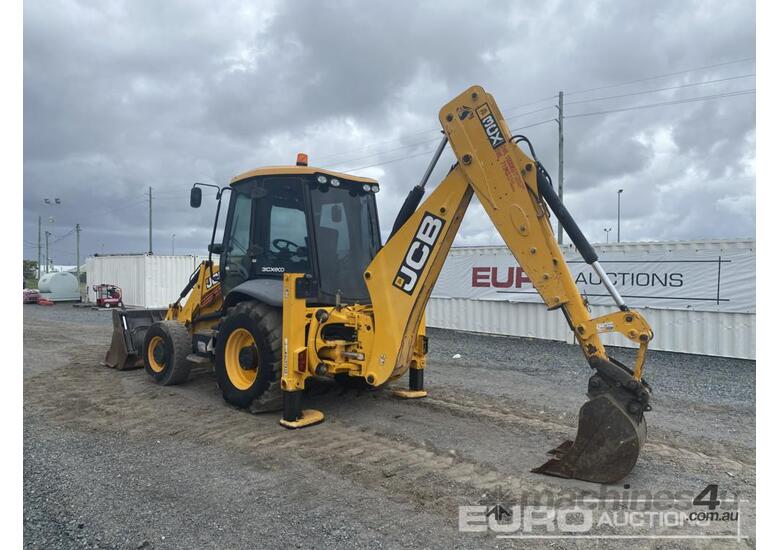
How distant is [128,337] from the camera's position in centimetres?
855

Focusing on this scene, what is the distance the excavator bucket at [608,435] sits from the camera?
12.9 feet

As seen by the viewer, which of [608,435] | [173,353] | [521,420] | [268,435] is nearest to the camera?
[608,435]

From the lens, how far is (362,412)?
6016 millimetres

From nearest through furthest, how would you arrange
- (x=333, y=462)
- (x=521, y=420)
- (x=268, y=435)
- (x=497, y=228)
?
(x=333, y=462) → (x=497, y=228) → (x=268, y=435) → (x=521, y=420)

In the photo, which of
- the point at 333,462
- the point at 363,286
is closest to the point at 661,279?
the point at 363,286

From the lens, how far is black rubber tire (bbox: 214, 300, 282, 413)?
5691 millimetres

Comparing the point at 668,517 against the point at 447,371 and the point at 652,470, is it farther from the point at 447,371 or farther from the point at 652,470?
the point at 447,371

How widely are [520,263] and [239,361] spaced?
359 cm

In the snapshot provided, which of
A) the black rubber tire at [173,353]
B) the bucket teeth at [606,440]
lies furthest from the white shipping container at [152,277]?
the bucket teeth at [606,440]

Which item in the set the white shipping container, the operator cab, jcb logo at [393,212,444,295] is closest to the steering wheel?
the operator cab

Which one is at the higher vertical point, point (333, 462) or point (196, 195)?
point (196, 195)

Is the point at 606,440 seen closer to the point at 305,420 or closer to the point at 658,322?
the point at 305,420

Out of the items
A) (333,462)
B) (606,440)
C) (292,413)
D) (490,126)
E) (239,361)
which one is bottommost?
(333,462)

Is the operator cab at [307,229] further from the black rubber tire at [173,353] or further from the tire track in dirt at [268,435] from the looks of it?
the tire track in dirt at [268,435]
